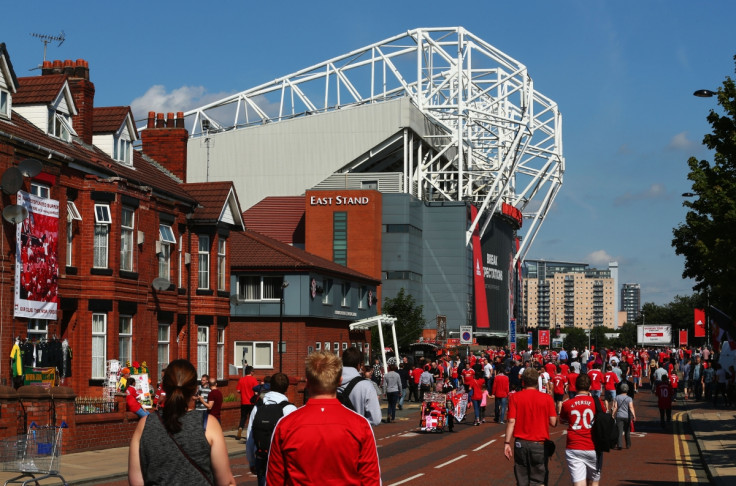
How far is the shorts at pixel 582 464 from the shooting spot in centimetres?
1344

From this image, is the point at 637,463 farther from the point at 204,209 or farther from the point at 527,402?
the point at 204,209

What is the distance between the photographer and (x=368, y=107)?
9556 cm

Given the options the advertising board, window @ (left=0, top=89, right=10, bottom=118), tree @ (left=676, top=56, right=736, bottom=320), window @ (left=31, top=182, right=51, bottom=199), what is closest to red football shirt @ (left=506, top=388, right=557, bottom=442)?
Answer: tree @ (left=676, top=56, right=736, bottom=320)

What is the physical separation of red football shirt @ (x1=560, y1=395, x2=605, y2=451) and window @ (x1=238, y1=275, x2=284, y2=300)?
1617 inches

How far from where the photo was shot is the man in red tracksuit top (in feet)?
21.1

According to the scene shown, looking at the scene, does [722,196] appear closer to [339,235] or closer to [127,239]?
[127,239]

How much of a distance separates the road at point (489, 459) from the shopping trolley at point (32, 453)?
590 centimetres

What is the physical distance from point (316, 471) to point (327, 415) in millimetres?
339

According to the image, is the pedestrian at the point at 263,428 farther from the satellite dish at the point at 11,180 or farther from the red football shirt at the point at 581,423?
the satellite dish at the point at 11,180

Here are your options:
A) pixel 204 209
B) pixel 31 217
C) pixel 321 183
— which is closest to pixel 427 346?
pixel 321 183

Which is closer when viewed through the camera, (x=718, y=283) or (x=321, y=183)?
(x=718, y=283)

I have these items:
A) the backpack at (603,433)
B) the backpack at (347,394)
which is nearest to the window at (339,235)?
the backpack at (603,433)

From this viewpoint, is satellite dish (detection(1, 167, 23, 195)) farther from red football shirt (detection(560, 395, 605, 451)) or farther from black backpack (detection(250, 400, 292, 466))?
red football shirt (detection(560, 395, 605, 451))

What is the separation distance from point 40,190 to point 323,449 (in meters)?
23.9
